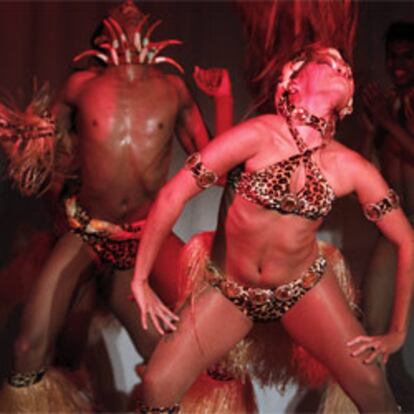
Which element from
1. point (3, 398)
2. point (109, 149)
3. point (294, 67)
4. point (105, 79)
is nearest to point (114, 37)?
point (105, 79)

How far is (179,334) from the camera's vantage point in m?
2.66

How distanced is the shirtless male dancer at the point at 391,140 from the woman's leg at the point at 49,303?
1204 mm

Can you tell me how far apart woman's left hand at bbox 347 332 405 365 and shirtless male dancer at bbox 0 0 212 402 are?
2.63 ft

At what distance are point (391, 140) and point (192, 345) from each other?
4.65 feet

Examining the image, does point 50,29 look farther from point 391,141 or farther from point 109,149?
point 391,141

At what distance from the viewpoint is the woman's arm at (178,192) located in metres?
2.60

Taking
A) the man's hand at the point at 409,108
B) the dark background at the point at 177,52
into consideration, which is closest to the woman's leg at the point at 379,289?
the dark background at the point at 177,52

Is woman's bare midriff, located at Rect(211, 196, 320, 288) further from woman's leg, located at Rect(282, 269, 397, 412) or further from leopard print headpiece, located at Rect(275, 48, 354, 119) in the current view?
leopard print headpiece, located at Rect(275, 48, 354, 119)

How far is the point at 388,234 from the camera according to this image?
2.76 meters

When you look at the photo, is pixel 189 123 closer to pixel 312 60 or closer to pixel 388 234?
pixel 312 60

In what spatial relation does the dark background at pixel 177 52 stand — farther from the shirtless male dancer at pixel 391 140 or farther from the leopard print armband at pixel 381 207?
the leopard print armband at pixel 381 207

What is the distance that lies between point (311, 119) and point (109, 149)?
0.87 metres

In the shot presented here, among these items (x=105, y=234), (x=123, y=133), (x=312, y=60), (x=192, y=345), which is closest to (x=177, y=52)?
(x=123, y=133)

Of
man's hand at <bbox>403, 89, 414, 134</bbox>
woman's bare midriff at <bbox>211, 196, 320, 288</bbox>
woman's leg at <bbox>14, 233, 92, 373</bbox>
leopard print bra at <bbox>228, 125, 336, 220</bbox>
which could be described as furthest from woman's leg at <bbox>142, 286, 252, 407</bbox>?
man's hand at <bbox>403, 89, 414, 134</bbox>
